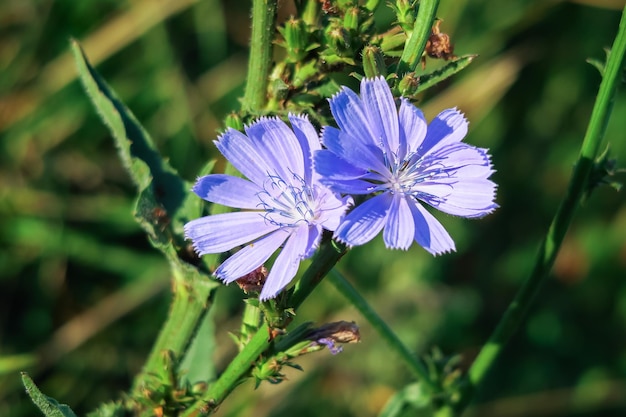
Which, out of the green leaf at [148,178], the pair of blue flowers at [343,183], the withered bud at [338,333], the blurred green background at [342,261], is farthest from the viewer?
the blurred green background at [342,261]

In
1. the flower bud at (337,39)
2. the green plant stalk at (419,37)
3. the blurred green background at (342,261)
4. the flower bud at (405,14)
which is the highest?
the flower bud at (337,39)

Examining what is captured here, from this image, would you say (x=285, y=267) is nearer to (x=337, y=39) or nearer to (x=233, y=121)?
(x=233, y=121)

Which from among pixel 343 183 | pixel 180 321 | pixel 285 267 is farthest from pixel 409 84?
pixel 180 321

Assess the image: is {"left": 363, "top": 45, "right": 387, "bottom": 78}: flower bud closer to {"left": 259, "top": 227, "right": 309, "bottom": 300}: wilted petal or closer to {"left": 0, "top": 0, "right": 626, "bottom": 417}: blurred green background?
{"left": 259, "top": 227, "right": 309, "bottom": 300}: wilted petal

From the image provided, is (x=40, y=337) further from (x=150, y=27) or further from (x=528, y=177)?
(x=528, y=177)

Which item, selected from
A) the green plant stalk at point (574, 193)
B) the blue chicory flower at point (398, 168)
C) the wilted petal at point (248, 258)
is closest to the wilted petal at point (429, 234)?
the blue chicory flower at point (398, 168)

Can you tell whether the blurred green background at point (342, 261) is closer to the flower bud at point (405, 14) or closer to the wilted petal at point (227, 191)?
the wilted petal at point (227, 191)
